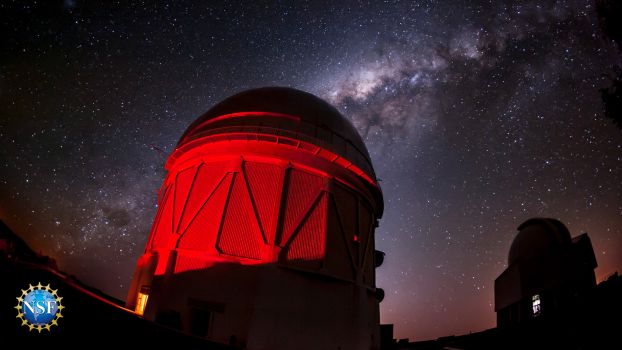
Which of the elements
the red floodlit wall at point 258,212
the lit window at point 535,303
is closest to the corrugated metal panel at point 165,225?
the red floodlit wall at point 258,212

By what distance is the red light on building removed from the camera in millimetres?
9914

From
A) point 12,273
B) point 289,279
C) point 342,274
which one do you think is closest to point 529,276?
point 342,274

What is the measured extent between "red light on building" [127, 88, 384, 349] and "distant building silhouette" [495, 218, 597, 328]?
1015cm

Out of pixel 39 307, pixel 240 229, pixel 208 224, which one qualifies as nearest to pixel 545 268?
pixel 240 229

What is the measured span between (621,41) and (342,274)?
1130 centimetres

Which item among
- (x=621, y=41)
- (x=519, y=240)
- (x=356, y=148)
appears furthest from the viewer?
(x=519, y=240)

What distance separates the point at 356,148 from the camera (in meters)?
14.3

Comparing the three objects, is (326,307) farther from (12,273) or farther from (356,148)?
(12,273)

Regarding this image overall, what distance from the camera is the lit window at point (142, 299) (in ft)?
36.4

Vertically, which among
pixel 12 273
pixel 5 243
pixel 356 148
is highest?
pixel 356 148

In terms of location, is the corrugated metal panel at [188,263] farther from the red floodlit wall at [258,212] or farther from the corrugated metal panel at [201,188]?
the corrugated metal panel at [201,188]

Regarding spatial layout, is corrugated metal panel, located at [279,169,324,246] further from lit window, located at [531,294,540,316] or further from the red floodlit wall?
lit window, located at [531,294,540,316]

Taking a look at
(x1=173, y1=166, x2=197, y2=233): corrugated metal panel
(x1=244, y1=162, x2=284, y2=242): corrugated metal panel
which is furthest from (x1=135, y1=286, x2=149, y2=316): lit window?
(x1=244, y1=162, x2=284, y2=242): corrugated metal panel

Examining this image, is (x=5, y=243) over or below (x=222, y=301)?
over
